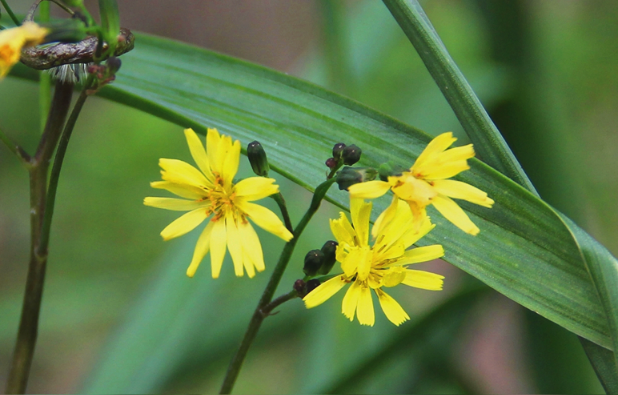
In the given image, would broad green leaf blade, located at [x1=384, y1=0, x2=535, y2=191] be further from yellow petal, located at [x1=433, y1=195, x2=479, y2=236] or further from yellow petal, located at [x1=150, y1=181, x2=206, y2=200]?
yellow petal, located at [x1=150, y1=181, x2=206, y2=200]

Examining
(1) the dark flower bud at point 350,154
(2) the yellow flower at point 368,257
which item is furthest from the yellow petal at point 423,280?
(1) the dark flower bud at point 350,154

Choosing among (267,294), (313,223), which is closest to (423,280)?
(267,294)

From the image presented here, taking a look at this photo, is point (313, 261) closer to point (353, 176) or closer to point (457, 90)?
point (353, 176)

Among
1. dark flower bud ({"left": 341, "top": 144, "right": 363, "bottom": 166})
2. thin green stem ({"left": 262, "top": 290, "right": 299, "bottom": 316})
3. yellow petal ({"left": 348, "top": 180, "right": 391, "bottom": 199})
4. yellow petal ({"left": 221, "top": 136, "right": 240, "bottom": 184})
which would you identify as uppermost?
dark flower bud ({"left": 341, "top": 144, "right": 363, "bottom": 166})

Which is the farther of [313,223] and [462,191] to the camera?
[313,223]

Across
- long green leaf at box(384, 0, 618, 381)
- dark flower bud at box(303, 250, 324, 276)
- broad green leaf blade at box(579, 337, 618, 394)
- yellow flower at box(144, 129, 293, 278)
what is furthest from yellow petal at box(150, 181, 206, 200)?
broad green leaf blade at box(579, 337, 618, 394)

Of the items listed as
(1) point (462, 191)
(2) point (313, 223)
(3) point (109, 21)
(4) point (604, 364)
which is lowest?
(4) point (604, 364)
